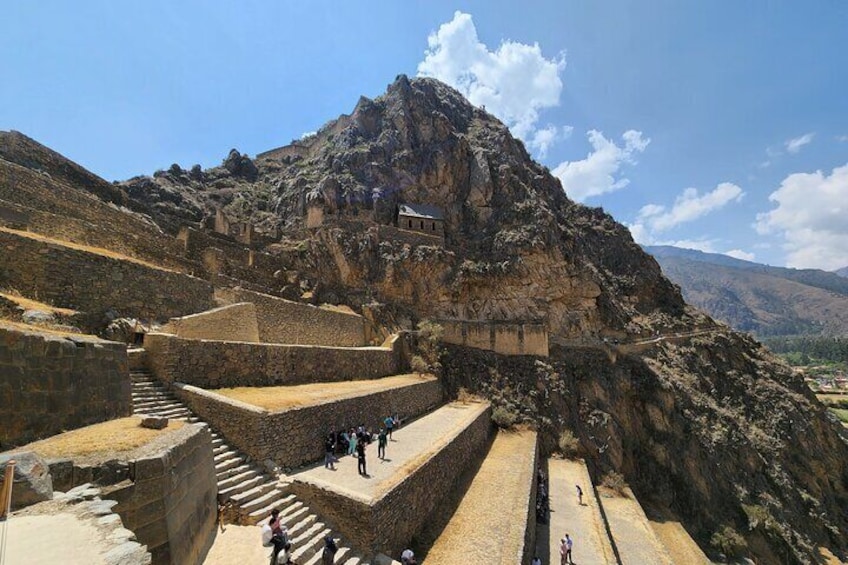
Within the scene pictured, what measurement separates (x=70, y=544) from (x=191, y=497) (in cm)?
308

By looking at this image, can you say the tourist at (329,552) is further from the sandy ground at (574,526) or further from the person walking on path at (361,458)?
the sandy ground at (574,526)

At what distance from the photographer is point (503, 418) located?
2258 cm

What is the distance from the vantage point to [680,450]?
1032 inches

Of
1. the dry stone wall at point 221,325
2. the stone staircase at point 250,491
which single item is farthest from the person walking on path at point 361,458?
the dry stone wall at point 221,325

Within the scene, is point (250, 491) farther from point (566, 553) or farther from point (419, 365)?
point (419, 365)

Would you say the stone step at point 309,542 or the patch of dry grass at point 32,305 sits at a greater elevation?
the patch of dry grass at point 32,305

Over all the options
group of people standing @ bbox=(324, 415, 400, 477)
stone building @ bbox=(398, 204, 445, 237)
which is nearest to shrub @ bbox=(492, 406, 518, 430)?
group of people standing @ bbox=(324, 415, 400, 477)

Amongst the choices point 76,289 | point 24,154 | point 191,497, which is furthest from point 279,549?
point 24,154

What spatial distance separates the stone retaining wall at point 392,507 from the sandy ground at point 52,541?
17.5 ft

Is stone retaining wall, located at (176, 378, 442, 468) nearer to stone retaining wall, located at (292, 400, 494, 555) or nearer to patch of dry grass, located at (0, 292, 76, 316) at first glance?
stone retaining wall, located at (292, 400, 494, 555)

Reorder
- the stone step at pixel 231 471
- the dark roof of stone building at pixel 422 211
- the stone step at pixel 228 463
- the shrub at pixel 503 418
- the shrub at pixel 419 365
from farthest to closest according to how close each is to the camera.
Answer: the dark roof of stone building at pixel 422 211, the shrub at pixel 419 365, the shrub at pixel 503 418, the stone step at pixel 228 463, the stone step at pixel 231 471

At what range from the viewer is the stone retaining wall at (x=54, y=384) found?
211 inches

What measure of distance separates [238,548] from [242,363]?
6241 millimetres

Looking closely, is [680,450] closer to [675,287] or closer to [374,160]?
[675,287]
